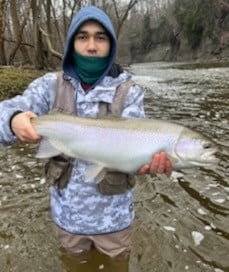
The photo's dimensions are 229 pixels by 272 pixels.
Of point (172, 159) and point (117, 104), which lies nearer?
point (172, 159)

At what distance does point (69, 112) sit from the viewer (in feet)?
9.14

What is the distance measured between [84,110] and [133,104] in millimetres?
295

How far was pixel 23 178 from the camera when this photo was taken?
20.5 feet

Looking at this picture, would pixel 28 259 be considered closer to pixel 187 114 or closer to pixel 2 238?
pixel 2 238

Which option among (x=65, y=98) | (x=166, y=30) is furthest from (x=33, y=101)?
(x=166, y=30)

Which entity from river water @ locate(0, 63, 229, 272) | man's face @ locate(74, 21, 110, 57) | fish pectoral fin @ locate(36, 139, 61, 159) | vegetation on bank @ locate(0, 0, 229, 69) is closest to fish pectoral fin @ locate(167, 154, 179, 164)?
fish pectoral fin @ locate(36, 139, 61, 159)

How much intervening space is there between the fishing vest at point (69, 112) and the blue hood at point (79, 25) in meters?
0.07

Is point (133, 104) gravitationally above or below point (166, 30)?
above

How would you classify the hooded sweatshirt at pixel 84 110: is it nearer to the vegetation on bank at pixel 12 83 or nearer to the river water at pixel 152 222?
the river water at pixel 152 222

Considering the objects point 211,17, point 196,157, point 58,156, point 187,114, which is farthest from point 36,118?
point 211,17

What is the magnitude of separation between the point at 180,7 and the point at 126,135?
49183mm

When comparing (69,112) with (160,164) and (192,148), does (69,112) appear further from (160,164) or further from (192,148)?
(192,148)

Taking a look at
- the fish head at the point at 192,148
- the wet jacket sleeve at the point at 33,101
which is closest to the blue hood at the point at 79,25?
the wet jacket sleeve at the point at 33,101

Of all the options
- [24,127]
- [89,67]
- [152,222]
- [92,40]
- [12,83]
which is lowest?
[12,83]
